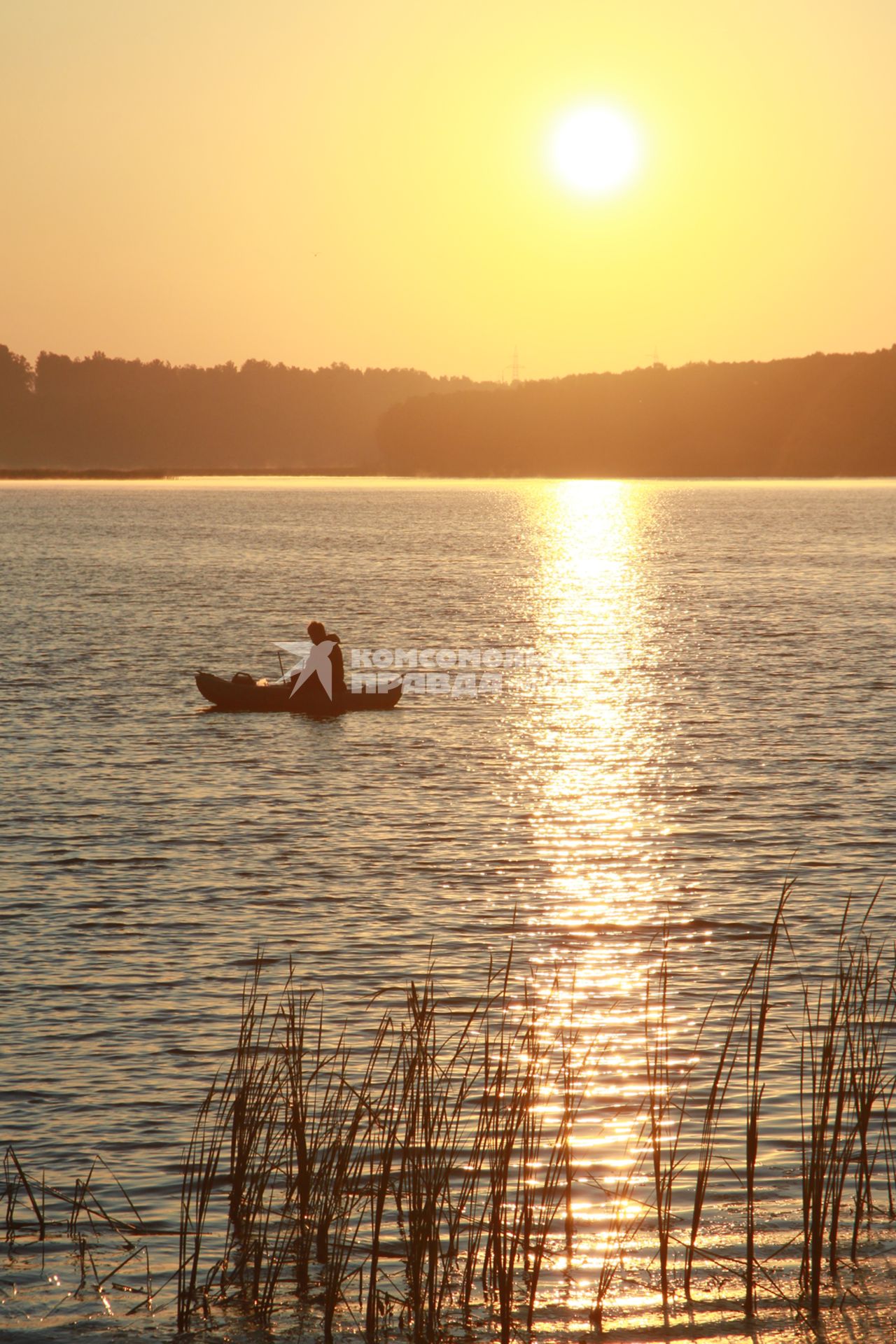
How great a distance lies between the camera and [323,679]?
31.8 metres

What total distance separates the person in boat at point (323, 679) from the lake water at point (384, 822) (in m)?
0.81

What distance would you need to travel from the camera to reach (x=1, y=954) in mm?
15016

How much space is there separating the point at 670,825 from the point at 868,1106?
44.3 feet

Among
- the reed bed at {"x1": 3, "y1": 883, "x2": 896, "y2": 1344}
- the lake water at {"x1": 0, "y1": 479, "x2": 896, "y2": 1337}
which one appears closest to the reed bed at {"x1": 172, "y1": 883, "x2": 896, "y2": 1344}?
the reed bed at {"x1": 3, "y1": 883, "x2": 896, "y2": 1344}

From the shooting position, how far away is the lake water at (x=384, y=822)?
13.3 meters

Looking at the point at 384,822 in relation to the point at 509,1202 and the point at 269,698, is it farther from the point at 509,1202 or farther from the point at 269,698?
the point at 509,1202

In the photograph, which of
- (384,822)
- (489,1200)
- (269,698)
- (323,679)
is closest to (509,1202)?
(489,1200)

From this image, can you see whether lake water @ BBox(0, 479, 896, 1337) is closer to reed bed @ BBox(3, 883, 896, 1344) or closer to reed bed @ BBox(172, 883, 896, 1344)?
reed bed @ BBox(3, 883, 896, 1344)

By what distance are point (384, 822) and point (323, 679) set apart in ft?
32.8

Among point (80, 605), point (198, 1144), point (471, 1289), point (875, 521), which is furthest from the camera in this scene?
point (875, 521)

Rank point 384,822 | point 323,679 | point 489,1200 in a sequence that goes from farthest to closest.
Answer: point 323,679 → point 384,822 → point 489,1200

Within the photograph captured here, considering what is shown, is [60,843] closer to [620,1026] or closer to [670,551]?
[620,1026]

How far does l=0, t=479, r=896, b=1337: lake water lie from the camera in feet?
43.5

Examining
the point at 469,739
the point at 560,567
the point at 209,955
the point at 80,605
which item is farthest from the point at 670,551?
the point at 209,955
